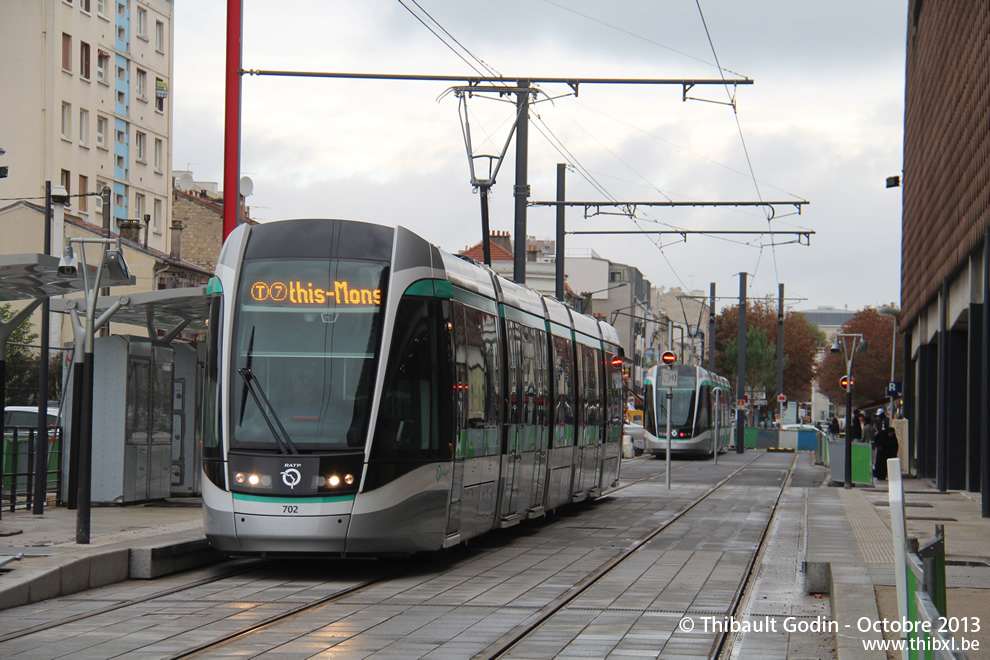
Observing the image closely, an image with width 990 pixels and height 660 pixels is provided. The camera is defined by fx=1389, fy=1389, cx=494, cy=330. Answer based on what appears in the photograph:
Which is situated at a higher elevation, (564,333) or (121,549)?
(564,333)

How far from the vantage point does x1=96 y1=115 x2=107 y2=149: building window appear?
187ft

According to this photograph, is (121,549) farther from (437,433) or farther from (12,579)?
(437,433)

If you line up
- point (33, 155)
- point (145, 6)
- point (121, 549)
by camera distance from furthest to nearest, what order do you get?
point (145, 6) < point (33, 155) < point (121, 549)

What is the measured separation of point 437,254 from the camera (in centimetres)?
1301

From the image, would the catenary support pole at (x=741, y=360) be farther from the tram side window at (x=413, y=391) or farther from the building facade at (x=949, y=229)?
the tram side window at (x=413, y=391)

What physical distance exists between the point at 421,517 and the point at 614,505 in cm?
1115

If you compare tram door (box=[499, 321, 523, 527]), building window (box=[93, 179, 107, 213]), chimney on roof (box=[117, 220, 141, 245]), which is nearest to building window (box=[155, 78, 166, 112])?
building window (box=[93, 179, 107, 213])

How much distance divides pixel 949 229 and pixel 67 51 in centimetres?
3920

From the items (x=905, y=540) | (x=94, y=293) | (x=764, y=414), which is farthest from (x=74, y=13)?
(x=764, y=414)

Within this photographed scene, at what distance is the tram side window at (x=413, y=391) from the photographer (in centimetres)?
1195

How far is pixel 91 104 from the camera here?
185ft

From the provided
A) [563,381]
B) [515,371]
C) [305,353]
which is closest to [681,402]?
[563,381]

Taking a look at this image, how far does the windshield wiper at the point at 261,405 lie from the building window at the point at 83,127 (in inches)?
1833

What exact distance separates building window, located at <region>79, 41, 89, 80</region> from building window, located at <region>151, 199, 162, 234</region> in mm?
7646
